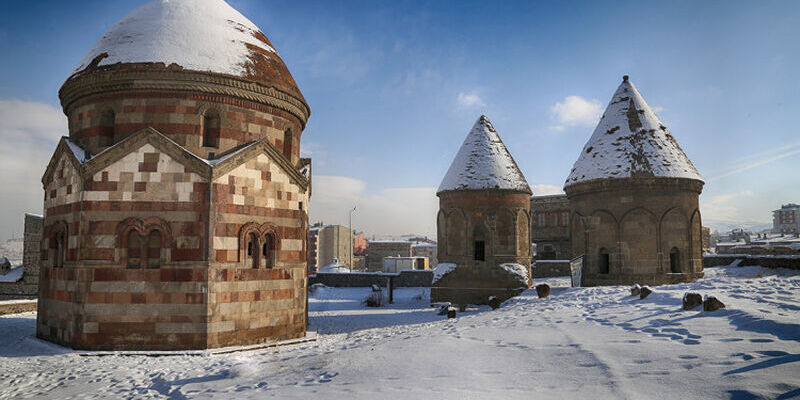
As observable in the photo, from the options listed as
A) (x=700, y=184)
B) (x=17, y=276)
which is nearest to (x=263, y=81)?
(x=700, y=184)

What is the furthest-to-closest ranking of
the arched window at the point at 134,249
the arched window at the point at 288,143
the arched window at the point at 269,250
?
the arched window at the point at 288,143
the arched window at the point at 269,250
the arched window at the point at 134,249

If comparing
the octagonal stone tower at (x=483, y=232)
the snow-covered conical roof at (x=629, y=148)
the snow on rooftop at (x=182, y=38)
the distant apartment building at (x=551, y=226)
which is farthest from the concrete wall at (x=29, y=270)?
the distant apartment building at (x=551, y=226)

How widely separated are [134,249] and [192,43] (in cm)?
525

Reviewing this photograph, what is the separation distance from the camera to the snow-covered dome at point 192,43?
12.0 meters

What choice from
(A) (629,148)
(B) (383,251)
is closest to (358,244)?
(B) (383,251)

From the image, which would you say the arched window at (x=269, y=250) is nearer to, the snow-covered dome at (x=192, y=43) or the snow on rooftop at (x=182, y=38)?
the snow-covered dome at (x=192, y=43)

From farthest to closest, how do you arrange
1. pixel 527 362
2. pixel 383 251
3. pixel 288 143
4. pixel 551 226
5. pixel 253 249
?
pixel 383 251, pixel 551 226, pixel 288 143, pixel 253 249, pixel 527 362

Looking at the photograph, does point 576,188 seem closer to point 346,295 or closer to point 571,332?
point 571,332

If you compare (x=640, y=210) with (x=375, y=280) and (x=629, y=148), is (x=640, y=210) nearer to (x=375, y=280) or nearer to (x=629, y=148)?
(x=629, y=148)

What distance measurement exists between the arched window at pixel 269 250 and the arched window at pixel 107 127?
14.6 feet

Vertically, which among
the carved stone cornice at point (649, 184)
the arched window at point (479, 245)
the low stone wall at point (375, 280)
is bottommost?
the low stone wall at point (375, 280)

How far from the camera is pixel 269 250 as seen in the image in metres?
12.3

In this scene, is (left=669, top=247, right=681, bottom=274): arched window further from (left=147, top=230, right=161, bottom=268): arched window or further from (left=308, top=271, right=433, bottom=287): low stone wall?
(left=147, top=230, right=161, bottom=268): arched window

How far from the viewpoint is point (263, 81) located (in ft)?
41.2
